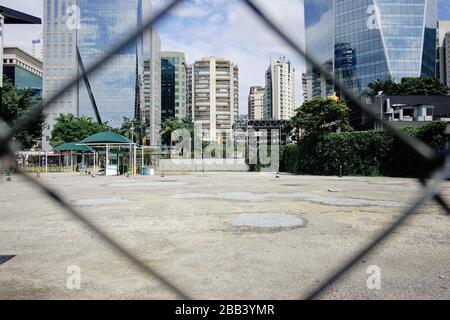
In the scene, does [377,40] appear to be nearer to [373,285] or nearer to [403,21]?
[403,21]

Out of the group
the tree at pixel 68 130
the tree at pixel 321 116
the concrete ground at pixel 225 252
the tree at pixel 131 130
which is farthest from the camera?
the tree at pixel 131 130

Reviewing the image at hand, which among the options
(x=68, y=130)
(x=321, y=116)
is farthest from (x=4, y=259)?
(x=68, y=130)

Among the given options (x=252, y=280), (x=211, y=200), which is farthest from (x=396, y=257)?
(x=211, y=200)

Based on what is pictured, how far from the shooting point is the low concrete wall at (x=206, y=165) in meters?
37.8

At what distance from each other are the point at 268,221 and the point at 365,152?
1768cm

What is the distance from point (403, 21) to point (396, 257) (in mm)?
74167

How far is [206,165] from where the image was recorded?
38594 mm

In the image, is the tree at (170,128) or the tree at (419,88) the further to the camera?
the tree at (170,128)

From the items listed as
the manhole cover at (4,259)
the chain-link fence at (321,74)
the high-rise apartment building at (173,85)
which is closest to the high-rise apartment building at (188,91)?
the high-rise apartment building at (173,85)

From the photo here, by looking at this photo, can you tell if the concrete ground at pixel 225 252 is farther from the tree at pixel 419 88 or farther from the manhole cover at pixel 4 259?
the tree at pixel 419 88

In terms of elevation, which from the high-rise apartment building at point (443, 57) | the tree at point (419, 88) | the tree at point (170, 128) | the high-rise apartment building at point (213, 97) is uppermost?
the high-rise apartment building at point (443, 57)

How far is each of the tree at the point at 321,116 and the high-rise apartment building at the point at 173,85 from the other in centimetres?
10042

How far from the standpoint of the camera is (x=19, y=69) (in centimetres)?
5422
